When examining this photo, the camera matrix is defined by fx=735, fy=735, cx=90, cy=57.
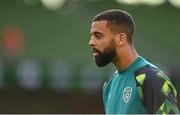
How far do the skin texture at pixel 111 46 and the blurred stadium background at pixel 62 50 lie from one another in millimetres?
15197

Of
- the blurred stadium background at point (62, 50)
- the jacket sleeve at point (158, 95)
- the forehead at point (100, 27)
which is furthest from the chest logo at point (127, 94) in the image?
the blurred stadium background at point (62, 50)

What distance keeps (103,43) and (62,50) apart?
1850 cm

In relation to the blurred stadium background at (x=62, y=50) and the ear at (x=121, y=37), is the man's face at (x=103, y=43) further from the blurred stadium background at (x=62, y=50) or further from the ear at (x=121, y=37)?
the blurred stadium background at (x=62, y=50)

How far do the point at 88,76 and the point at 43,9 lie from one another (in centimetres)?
508

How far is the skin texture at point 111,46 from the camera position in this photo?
5.29 metres

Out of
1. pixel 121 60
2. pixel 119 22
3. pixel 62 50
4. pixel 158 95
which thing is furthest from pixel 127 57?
pixel 62 50

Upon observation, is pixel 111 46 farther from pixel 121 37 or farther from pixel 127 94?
pixel 127 94

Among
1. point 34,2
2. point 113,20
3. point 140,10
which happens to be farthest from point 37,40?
point 113,20

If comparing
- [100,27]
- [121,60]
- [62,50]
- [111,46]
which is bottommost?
[62,50]

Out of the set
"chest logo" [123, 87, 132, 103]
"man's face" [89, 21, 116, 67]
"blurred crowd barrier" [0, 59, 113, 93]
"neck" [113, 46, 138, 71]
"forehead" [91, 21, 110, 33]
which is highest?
"forehead" [91, 21, 110, 33]

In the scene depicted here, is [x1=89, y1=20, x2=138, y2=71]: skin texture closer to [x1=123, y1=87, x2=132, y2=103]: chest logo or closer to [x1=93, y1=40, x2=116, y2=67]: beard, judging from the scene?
[x1=93, y1=40, x2=116, y2=67]: beard

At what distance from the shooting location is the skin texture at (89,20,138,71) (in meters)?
5.29

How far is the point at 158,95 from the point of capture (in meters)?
4.82

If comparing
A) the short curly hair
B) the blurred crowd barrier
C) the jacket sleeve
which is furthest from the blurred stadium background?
the jacket sleeve
